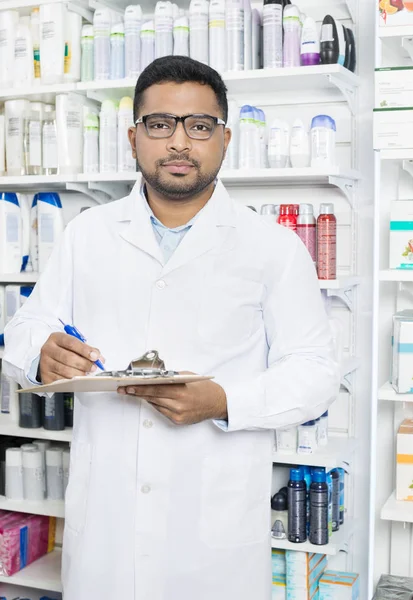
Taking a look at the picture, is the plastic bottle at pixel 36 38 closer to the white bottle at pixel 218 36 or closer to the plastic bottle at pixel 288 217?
the white bottle at pixel 218 36

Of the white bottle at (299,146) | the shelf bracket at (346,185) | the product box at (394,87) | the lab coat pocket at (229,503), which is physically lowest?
the lab coat pocket at (229,503)

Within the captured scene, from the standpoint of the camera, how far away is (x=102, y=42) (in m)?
2.92

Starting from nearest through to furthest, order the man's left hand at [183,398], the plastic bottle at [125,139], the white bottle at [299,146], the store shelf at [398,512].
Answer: the man's left hand at [183,398]
the store shelf at [398,512]
the white bottle at [299,146]
the plastic bottle at [125,139]

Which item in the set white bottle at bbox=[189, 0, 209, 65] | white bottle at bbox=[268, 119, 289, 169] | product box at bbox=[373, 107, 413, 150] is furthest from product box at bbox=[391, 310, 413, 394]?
white bottle at bbox=[189, 0, 209, 65]

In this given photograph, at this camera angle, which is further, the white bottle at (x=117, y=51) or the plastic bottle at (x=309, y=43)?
the white bottle at (x=117, y=51)

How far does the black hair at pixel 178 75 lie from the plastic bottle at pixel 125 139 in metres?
1.09

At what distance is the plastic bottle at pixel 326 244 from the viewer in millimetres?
2609

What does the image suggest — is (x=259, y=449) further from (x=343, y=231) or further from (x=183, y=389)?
(x=343, y=231)

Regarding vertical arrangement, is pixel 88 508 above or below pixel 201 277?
below

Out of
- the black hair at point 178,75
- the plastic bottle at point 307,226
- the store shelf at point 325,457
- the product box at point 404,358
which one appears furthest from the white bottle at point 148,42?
the store shelf at point 325,457

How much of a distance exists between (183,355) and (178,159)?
407 mm

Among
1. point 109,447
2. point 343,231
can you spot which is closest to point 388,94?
point 343,231

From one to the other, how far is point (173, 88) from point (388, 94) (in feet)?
3.18

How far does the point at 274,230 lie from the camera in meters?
1.85
